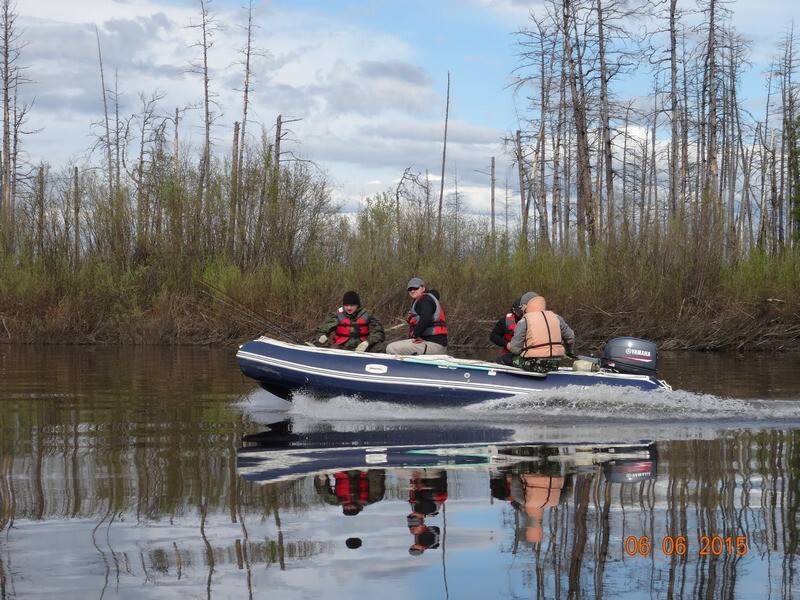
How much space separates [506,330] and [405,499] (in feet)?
20.4

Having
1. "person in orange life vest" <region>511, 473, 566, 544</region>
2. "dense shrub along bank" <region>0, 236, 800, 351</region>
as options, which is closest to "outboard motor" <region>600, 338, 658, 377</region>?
"person in orange life vest" <region>511, 473, 566, 544</region>

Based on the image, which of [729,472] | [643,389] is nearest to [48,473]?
[729,472]

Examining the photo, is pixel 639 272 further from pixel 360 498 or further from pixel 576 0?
pixel 360 498

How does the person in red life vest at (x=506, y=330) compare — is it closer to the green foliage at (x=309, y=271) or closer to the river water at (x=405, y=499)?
the river water at (x=405, y=499)

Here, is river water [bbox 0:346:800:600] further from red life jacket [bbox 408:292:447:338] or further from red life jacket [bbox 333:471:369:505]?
red life jacket [bbox 408:292:447:338]

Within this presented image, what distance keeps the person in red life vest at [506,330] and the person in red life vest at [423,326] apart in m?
0.66

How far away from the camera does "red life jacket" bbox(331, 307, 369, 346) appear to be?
490 inches

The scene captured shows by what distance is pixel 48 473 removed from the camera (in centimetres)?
735

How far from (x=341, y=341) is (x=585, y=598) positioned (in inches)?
319

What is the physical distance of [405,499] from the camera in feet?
21.3

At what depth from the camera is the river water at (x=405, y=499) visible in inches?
189
